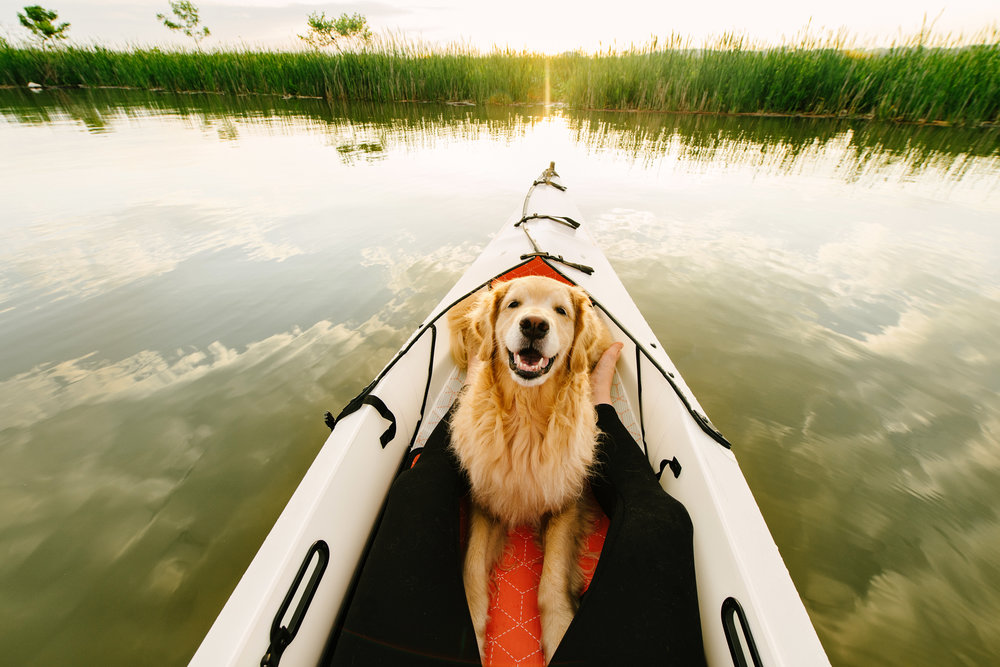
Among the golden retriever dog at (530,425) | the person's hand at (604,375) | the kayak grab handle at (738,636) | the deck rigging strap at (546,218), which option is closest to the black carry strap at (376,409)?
the golden retriever dog at (530,425)

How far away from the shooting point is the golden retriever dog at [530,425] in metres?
1.73

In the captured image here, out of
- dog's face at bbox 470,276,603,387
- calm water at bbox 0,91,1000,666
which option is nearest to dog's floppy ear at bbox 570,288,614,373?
dog's face at bbox 470,276,603,387

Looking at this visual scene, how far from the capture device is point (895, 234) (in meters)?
5.48

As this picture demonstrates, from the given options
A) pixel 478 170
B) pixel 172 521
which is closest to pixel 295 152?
pixel 478 170

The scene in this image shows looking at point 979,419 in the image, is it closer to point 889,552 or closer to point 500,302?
point 889,552

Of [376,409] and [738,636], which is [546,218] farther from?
[738,636]

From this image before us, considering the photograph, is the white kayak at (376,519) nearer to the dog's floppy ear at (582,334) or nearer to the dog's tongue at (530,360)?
the dog's floppy ear at (582,334)

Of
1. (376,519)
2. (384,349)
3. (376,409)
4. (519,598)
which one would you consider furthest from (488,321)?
(384,349)

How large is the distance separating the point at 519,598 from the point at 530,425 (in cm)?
77

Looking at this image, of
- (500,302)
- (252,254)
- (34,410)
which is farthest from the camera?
(252,254)

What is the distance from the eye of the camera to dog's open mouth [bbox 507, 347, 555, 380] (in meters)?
1.73

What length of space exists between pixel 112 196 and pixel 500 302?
26.0 ft

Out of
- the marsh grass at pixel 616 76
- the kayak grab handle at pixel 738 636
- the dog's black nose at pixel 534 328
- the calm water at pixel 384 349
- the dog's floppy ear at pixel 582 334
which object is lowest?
the calm water at pixel 384 349

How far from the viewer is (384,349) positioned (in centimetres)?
376
